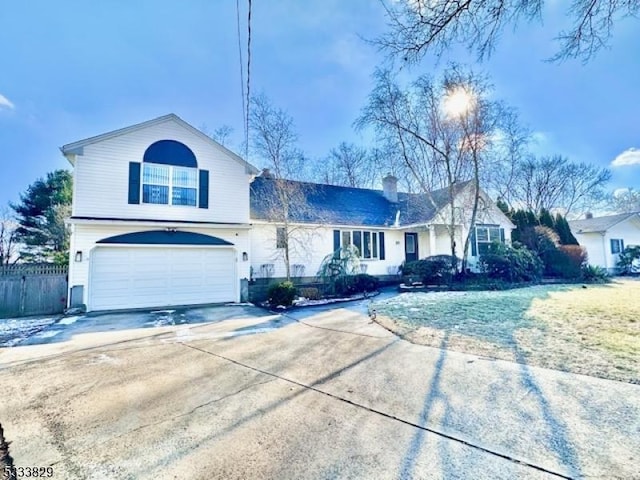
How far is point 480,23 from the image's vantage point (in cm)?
464

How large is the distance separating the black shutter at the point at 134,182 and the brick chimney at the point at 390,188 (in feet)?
47.7

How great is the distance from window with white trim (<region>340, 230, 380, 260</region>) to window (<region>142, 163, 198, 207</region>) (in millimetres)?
7651

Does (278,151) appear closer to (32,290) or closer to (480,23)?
(32,290)

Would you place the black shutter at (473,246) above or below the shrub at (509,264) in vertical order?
above

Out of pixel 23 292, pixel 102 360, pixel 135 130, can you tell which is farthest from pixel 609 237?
pixel 23 292

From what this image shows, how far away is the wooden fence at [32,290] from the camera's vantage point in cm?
1027

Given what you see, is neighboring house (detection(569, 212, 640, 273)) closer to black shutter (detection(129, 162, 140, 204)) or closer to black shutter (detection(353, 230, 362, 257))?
black shutter (detection(353, 230, 362, 257))

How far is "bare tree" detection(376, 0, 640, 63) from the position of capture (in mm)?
4470

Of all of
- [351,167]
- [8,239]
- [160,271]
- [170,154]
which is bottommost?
[160,271]

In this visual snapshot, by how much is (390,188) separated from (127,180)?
1511cm

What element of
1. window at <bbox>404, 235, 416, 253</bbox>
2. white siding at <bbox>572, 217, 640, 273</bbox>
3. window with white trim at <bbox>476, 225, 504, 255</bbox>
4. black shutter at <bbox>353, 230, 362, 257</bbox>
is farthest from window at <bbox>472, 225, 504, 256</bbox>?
white siding at <bbox>572, 217, 640, 273</bbox>

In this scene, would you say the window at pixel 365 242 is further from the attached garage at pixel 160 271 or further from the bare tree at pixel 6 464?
the bare tree at pixel 6 464

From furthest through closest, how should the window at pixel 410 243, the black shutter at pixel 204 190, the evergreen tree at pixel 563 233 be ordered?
the evergreen tree at pixel 563 233, the window at pixel 410 243, the black shutter at pixel 204 190

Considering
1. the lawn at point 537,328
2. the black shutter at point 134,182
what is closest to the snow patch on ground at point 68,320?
the black shutter at point 134,182
